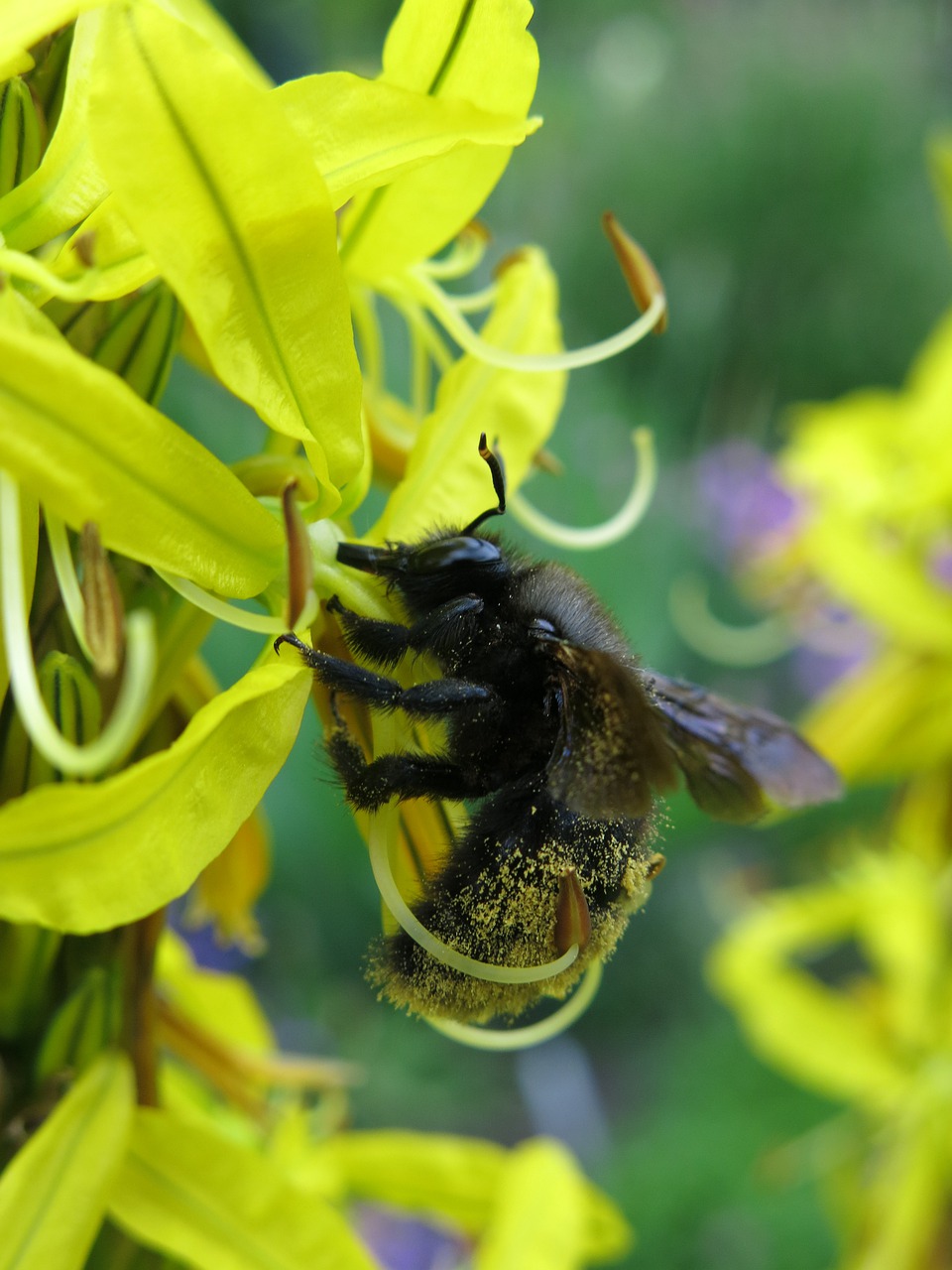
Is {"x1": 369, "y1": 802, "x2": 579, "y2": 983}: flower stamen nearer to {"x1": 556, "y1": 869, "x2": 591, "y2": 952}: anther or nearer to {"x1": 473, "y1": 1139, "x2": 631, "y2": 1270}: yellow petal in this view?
{"x1": 556, "y1": 869, "x2": 591, "y2": 952}: anther

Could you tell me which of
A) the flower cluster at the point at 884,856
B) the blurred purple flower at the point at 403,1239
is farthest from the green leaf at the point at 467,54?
the blurred purple flower at the point at 403,1239

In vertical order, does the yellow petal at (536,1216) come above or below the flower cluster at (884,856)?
above

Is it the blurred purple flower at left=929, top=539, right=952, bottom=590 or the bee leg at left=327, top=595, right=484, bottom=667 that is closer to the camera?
the bee leg at left=327, top=595, right=484, bottom=667

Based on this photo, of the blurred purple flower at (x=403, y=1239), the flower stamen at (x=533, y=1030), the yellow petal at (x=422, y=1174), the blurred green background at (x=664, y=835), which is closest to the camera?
the flower stamen at (x=533, y=1030)

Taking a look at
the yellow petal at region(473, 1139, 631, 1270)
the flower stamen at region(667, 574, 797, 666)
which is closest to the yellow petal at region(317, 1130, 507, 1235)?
the yellow petal at region(473, 1139, 631, 1270)

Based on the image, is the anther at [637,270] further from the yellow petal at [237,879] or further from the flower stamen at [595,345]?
the yellow petal at [237,879]

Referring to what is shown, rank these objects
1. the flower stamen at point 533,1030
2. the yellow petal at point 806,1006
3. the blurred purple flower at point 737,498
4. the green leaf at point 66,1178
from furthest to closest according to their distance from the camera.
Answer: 1. the blurred purple flower at point 737,498
2. the yellow petal at point 806,1006
3. the flower stamen at point 533,1030
4. the green leaf at point 66,1178

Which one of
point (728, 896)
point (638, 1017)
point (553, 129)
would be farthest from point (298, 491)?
point (638, 1017)

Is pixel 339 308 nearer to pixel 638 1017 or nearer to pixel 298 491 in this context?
pixel 298 491
